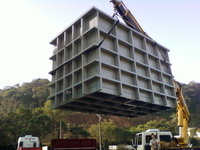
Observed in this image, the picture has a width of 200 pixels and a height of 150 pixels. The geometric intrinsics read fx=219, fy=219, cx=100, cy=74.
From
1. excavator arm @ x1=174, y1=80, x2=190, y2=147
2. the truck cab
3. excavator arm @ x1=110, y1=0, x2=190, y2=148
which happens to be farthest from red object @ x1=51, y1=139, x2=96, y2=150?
excavator arm @ x1=174, y1=80, x2=190, y2=147

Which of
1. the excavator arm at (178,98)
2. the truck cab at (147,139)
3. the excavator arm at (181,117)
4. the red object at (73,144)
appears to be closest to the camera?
the red object at (73,144)

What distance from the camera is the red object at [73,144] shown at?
1021 centimetres

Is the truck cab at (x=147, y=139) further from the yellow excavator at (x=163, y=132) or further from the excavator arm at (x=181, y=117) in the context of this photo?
the excavator arm at (x=181, y=117)

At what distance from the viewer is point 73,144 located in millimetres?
10586

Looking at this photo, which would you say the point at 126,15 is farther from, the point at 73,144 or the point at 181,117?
the point at 73,144

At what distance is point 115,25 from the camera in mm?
12469

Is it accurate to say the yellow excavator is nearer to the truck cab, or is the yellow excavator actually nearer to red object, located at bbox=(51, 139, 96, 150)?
the truck cab

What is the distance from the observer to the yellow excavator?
13.6 m

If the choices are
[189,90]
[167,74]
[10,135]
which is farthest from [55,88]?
[189,90]

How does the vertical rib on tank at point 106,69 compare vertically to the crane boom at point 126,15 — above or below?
below

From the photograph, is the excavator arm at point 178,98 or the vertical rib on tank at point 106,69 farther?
the excavator arm at point 178,98

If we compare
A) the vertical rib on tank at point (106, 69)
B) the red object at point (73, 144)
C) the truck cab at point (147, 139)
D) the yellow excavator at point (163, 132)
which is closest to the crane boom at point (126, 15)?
the yellow excavator at point (163, 132)

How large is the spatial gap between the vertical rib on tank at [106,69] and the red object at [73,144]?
2252mm

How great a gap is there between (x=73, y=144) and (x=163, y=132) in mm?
6378
